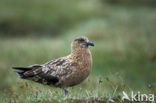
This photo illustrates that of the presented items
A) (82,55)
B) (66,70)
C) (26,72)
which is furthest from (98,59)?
(66,70)

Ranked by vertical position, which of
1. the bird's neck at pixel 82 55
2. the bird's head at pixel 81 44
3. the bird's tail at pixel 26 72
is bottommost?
the bird's tail at pixel 26 72

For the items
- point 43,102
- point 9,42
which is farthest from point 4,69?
point 43,102

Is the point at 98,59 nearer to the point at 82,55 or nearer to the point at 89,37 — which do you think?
the point at 89,37

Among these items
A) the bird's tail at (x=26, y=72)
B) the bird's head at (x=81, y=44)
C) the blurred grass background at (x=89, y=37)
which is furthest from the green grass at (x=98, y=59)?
the bird's tail at (x=26, y=72)

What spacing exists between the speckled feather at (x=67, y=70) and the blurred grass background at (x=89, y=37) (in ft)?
0.55

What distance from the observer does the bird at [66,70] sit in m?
7.04

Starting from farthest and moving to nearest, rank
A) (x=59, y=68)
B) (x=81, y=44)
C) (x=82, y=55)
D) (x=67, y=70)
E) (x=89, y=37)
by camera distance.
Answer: (x=89, y=37), (x=81, y=44), (x=82, y=55), (x=59, y=68), (x=67, y=70)

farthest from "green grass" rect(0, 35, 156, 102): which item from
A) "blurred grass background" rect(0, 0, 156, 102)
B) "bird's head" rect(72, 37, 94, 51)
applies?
"bird's head" rect(72, 37, 94, 51)

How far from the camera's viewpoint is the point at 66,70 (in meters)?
7.09

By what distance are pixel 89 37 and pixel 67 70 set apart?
8.43 m

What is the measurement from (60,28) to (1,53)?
5.83 m

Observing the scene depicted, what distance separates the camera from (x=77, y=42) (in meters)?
7.54

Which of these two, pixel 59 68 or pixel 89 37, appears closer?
pixel 59 68

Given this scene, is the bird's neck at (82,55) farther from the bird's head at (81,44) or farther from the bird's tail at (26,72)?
the bird's tail at (26,72)
